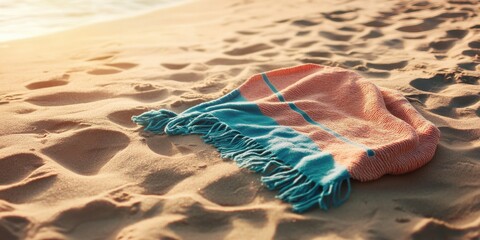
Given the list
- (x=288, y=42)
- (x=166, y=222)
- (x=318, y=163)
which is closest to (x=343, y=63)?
(x=288, y=42)

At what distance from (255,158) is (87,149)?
2.72 ft

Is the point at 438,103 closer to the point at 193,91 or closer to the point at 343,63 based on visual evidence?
the point at 343,63

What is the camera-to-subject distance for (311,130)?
233 cm

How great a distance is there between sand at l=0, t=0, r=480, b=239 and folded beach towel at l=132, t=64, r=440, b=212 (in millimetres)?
72

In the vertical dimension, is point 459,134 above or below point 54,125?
below

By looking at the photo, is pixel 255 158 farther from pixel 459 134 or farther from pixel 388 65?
pixel 388 65

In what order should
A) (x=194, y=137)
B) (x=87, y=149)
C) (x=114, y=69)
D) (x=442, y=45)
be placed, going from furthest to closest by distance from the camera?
(x=442, y=45)
(x=114, y=69)
(x=194, y=137)
(x=87, y=149)

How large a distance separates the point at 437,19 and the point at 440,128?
8.42ft

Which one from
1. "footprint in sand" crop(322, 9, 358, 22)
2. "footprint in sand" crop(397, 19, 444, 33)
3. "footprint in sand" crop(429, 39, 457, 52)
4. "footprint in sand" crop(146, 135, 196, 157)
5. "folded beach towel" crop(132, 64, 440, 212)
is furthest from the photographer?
"footprint in sand" crop(322, 9, 358, 22)

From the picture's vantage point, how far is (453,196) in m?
1.88

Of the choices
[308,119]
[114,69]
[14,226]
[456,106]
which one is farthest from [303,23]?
[14,226]

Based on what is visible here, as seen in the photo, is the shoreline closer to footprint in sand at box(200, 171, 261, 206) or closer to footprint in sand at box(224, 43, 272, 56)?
footprint in sand at box(224, 43, 272, 56)

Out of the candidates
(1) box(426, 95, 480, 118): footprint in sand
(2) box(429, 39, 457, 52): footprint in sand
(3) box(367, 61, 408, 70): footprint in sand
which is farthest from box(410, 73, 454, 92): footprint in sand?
(2) box(429, 39, 457, 52): footprint in sand

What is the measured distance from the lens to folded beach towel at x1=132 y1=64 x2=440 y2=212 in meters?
1.96
